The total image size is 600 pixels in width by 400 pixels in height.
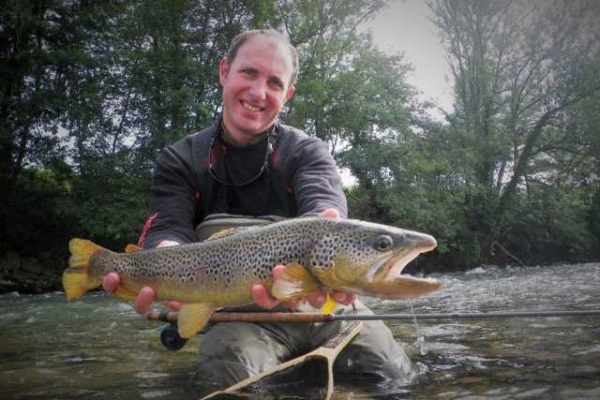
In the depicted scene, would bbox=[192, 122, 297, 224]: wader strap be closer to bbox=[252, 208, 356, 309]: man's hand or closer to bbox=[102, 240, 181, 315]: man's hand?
bbox=[102, 240, 181, 315]: man's hand

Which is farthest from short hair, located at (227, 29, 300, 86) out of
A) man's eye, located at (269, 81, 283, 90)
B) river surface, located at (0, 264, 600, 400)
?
river surface, located at (0, 264, 600, 400)

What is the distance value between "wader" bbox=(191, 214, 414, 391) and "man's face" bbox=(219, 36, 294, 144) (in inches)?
30.3

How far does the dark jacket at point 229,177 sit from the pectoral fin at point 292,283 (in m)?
1.15

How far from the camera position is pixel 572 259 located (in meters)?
27.1

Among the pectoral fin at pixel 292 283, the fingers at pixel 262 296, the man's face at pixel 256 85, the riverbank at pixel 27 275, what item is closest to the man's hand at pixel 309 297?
the fingers at pixel 262 296

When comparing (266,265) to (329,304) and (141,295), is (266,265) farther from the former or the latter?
(141,295)

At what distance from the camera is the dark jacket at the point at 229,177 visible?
376 centimetres

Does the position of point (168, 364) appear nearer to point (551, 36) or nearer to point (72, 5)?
point (72, 5)

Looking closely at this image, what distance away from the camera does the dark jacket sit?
3.76 m

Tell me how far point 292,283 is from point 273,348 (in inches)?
41.2

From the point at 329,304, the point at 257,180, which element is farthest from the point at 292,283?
the point at 257,180

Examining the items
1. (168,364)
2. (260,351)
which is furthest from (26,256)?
(260,351)

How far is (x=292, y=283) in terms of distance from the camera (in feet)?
8.64

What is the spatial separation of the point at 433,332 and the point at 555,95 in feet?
85.2
